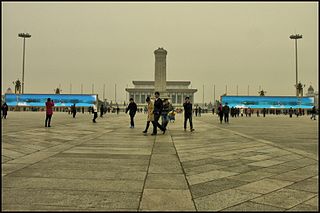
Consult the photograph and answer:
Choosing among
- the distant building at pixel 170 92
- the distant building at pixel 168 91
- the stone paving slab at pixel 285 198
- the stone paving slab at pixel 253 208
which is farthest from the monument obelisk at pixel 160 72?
the stone paving slab at pixel 253 208

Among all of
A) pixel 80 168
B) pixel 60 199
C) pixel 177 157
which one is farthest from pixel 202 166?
pixel 60 199

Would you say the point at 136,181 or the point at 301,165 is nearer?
the point at 136,181

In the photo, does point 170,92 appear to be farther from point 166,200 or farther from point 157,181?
point 166,200

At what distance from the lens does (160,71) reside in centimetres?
10012

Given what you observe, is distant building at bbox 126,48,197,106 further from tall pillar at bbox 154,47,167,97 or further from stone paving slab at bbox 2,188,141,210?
stone paving slab at bbox 2,188,141,210

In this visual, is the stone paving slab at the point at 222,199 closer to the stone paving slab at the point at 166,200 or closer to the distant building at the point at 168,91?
the stone paving slab at the point at 166,200

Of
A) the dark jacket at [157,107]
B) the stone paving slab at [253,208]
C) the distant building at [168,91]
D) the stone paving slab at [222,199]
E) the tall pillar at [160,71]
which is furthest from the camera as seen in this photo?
the distant building at [168,91]

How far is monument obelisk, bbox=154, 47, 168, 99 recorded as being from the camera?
99338 millimetres

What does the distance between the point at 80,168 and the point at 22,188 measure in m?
1.43

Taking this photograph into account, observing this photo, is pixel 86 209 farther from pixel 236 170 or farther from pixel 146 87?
pixel 146 87

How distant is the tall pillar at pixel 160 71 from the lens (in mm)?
99319

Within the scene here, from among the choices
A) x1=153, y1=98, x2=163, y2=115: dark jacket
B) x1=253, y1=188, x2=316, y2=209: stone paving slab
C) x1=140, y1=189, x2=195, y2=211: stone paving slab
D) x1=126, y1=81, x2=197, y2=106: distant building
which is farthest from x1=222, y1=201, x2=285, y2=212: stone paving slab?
x1=126, y1=81, x2=197, y2=106: distant building

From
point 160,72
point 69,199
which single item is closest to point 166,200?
point 69,199

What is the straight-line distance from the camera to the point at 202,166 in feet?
18.4
